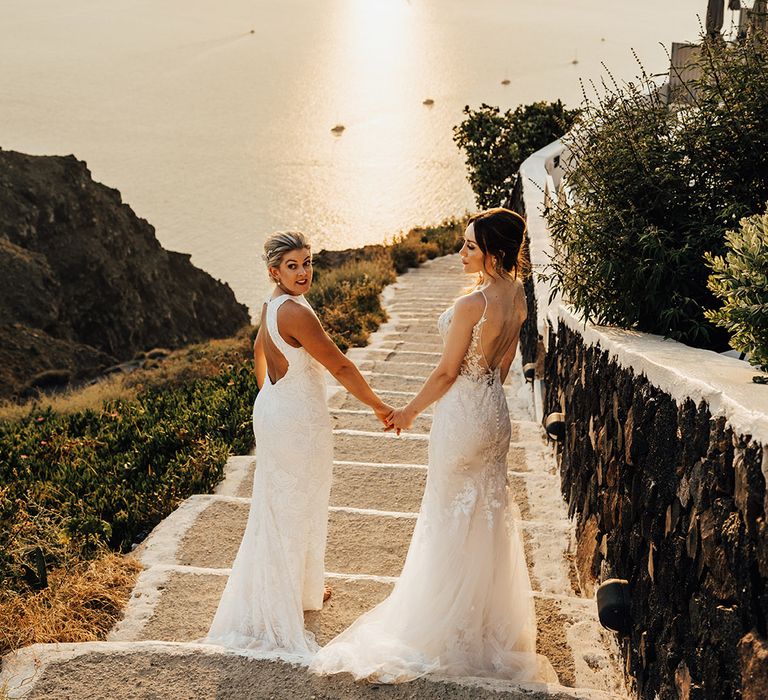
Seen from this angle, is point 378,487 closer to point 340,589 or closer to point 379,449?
point 379,449

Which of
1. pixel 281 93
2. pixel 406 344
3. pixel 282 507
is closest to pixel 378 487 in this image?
pixel 282 507

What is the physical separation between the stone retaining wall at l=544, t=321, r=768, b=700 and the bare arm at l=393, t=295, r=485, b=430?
0.82 meters

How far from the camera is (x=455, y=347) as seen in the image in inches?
176

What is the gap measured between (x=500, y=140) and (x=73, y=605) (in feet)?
54.1

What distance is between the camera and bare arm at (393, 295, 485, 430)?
14.4 feet

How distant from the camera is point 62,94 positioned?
2694 inches

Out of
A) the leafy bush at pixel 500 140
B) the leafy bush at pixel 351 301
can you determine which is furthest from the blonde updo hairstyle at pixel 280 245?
the leafy bush at pixel 500 140

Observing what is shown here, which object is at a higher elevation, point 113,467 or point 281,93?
point 281,93

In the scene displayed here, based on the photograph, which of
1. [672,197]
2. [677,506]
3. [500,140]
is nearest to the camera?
[677,506]

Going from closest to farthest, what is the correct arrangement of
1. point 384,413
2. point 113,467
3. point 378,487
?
point 384,413, point 378,487, point 113,467

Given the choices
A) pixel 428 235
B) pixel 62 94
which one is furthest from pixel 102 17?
pixel 428 235

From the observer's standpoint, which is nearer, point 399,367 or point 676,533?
point 676,533

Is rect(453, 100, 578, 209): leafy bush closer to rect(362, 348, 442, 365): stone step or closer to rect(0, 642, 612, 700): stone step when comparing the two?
rect(362, 348, 442, 365): stone step

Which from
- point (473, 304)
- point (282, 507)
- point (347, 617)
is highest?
point (473, 304)
